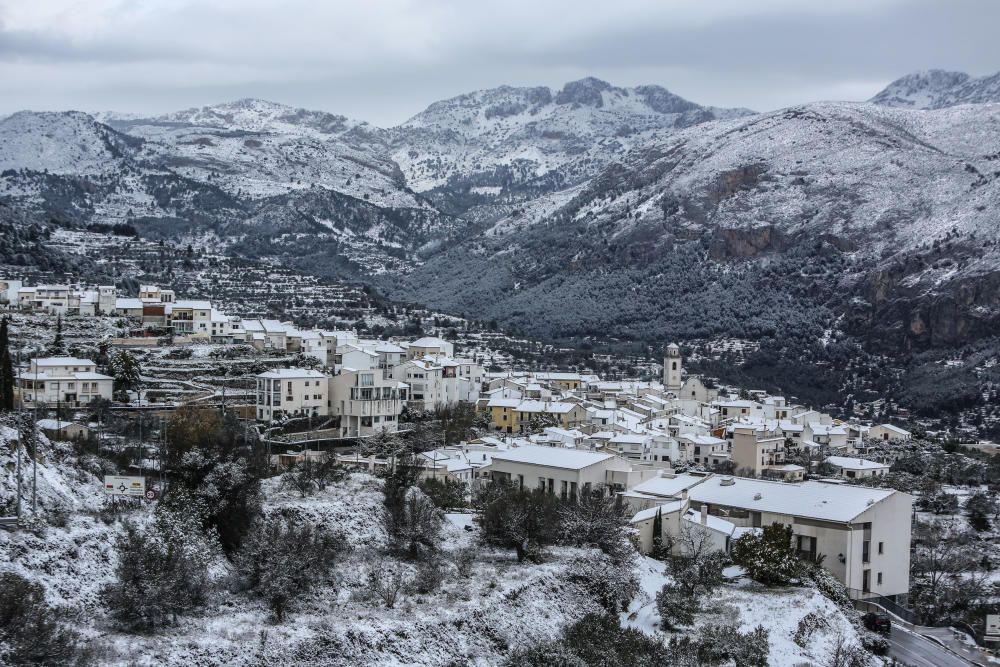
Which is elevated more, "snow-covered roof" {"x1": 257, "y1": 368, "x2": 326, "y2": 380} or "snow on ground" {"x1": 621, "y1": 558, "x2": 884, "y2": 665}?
"snow-covered roof" {"x1": 257, "y1": 368, "x2": 326, "y2": 380}

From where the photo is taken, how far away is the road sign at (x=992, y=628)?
38.5 metres

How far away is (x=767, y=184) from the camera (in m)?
180

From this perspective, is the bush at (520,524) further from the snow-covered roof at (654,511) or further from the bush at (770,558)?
the bush at (770,558)

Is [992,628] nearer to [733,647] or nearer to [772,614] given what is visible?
[772,614]

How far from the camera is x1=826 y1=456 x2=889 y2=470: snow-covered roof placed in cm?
6341

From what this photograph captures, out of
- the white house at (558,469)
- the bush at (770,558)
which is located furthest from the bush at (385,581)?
the white house at (558,469)

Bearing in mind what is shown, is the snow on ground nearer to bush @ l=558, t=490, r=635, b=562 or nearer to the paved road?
bush @ l=558, t=490, r=635, b=562

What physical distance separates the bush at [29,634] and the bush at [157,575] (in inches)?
68.9

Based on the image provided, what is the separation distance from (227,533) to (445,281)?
170582mm

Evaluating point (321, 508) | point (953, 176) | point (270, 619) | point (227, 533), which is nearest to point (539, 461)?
point (321, 508)

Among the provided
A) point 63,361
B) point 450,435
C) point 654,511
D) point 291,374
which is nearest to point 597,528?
point 654,511

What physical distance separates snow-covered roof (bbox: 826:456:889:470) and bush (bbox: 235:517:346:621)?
132ft

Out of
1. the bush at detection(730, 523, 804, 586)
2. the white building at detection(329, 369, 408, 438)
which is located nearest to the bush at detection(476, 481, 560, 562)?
the bush at detection(730, 523, 804, 586)

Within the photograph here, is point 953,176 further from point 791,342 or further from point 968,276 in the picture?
point 791,342
